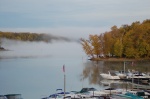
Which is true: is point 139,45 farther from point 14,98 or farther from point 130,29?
point 14,98

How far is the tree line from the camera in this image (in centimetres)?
6844

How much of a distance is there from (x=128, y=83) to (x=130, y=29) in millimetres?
40180

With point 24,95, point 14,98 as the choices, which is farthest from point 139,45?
point 14,98

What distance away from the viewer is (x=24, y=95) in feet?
93.2

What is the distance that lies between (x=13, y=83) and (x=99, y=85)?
8.53 meters

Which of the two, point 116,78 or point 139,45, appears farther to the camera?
point 139,45

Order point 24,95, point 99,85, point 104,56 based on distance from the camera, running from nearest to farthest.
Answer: point 24,95 → point 99,85 → point 104,56

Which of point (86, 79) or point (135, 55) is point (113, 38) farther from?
point (86, 79)

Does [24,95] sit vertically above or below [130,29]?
below

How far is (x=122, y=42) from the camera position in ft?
232

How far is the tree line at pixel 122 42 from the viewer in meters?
68.4

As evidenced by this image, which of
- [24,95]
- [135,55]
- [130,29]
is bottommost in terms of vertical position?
[24,95]

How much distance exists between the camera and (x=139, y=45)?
68.6m

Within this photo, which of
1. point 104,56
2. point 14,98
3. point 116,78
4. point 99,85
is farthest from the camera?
point 104,56
